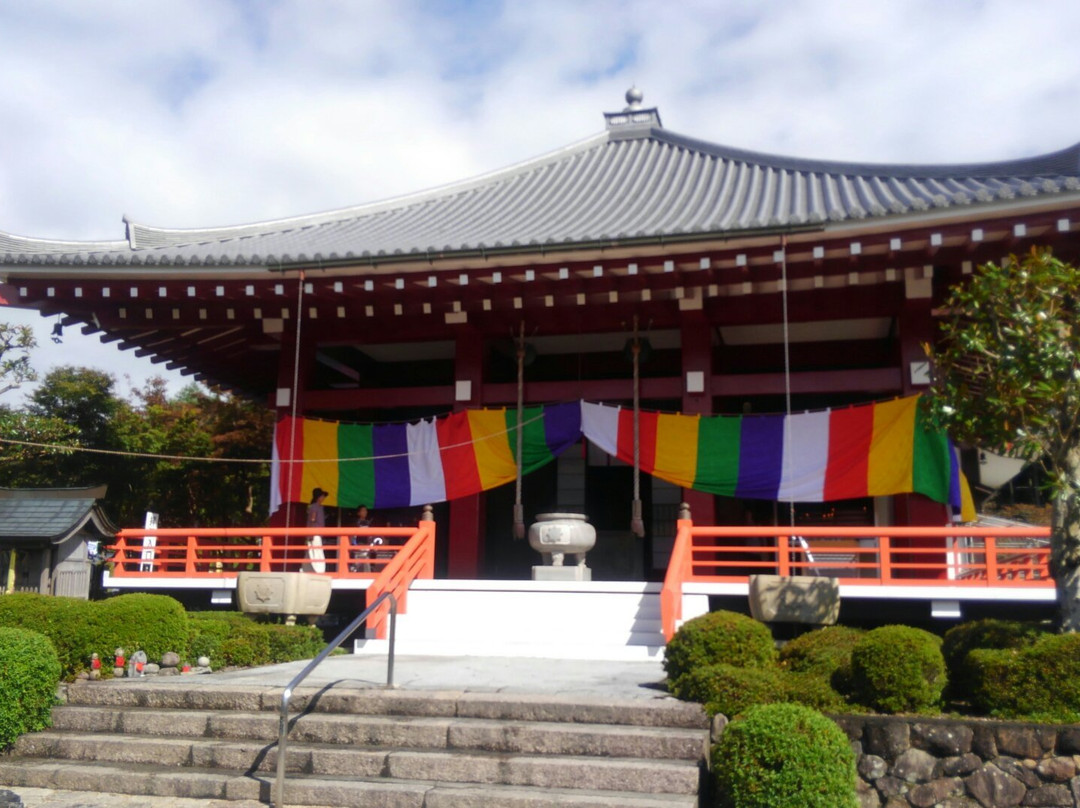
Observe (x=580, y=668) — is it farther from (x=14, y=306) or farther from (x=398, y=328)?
(x=14, y=306)

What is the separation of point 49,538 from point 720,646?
9.83m

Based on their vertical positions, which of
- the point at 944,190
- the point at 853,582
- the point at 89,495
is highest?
the point at 944,190

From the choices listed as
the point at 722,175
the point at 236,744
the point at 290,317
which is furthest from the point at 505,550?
the point at 236,744

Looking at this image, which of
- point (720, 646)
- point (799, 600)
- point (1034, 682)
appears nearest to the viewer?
point (1034, 682)

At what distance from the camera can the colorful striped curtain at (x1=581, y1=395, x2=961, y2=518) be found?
9633 millimetres

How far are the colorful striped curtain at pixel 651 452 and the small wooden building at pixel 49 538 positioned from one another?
11.0 feet

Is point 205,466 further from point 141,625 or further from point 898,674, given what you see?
point 898,674

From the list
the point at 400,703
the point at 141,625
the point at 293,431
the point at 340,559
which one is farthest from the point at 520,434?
the point at 400,703

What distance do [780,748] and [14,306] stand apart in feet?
33.4

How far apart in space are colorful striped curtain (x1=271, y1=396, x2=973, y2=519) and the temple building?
1.23ft

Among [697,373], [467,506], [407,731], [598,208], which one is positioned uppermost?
[598,208]

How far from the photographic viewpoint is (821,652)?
6.41 meters

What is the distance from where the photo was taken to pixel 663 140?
56.9 feet

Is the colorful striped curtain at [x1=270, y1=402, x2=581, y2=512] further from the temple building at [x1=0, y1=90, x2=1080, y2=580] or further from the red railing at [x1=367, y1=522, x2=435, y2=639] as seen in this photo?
the red railing at [x1=367, y1=522, x2=435, y2=639]
